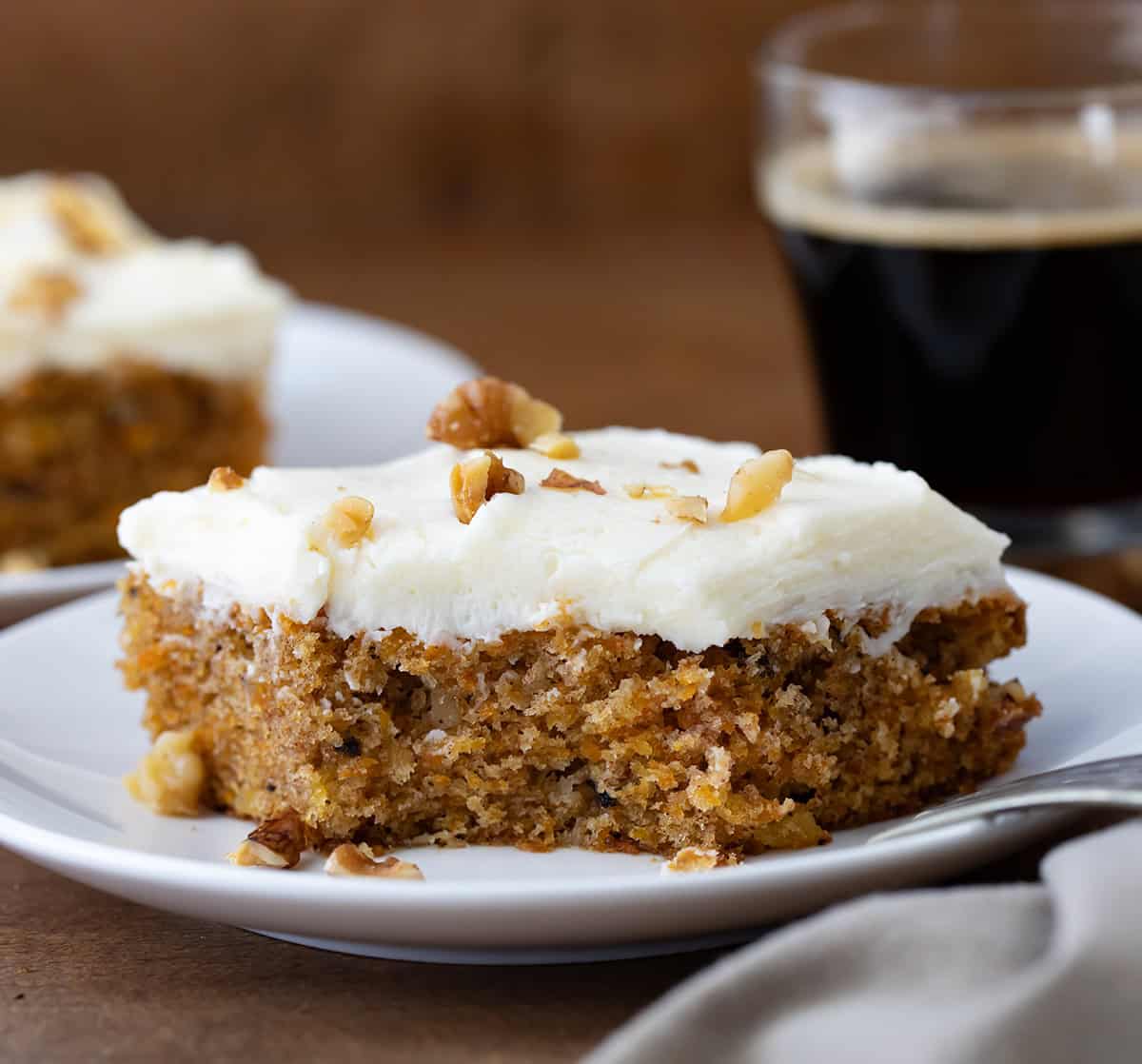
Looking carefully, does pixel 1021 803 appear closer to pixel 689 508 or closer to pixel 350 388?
pixel 689 508

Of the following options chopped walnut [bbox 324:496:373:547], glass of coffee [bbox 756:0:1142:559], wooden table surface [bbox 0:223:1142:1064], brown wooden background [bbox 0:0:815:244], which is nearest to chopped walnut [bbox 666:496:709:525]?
chopped walnut [bbox 324:496:373:547]

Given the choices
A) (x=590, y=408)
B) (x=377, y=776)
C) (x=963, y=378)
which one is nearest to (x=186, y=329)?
(x=590, y=408)

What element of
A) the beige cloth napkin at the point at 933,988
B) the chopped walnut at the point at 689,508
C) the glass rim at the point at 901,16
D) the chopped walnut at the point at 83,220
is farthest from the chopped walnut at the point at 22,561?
the beige cloth napkin at the point at 933,988

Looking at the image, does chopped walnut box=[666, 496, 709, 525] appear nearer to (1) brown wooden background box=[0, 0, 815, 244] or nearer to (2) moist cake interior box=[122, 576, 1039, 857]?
(2) moist cake interior box=[122, 576, 1039, 857]

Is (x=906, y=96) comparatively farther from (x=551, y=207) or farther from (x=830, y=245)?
(x=551, y=207)

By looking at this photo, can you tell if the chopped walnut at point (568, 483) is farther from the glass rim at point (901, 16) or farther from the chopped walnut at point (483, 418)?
the glass rim at point (901, 16)
